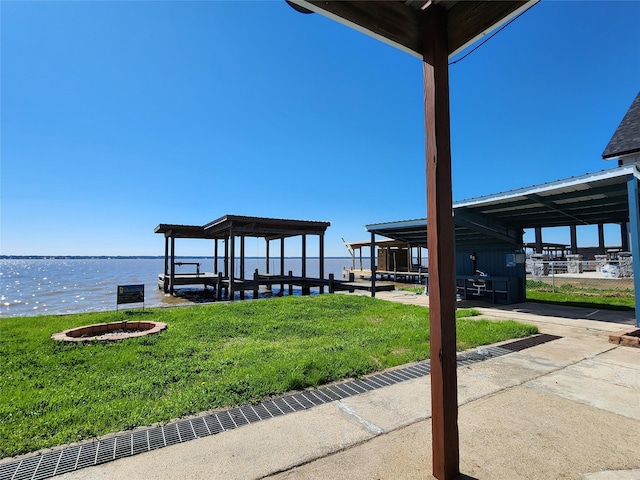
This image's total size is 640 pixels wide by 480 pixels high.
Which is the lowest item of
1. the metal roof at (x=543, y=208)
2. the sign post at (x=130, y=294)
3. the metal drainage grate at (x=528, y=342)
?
the metal drainage grate at (x=528, y=342)

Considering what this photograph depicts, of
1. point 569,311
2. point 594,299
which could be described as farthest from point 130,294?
point 594,299

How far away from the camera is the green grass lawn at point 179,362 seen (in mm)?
3246

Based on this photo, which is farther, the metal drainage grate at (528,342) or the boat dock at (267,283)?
the boat dock at (267,283)

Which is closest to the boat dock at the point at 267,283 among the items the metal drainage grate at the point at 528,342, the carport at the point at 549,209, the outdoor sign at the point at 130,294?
the carport at the point at 549,209

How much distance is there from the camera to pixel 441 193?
2.26 metres

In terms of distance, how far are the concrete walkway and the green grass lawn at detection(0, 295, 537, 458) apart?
745 mm

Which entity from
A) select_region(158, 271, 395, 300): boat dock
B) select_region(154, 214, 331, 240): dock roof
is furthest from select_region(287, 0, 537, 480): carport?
select_region(154, 214, 331, 240): dock roof

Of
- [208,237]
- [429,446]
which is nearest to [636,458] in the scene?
[429,446]

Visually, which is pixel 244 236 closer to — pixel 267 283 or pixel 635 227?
pixel 267 283

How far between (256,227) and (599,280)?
1768 cm

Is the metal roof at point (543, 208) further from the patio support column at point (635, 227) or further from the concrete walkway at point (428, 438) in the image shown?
the concrete walkway at point (428, 438)

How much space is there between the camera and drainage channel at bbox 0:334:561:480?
2479 mm

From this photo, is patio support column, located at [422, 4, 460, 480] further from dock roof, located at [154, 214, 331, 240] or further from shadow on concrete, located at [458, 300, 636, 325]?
dock roof, located at [154, 214, 331, 240]

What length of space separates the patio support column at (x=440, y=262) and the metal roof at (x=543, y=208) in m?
6.68
